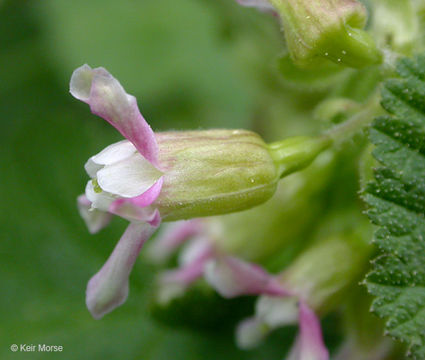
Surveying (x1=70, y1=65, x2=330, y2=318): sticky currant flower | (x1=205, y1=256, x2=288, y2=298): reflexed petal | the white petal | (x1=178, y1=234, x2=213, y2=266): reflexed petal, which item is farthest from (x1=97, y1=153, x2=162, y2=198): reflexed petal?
(x1=178, y1=234, x2=213, y2=266): reflexed petal

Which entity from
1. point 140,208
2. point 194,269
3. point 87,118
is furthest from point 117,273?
point 87,118

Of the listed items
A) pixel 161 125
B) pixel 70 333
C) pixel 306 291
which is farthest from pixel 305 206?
pixel 161 125

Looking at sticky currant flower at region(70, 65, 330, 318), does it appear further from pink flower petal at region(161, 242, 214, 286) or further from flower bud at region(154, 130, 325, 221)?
pink flower petal at region(161, 242, 214, 286)

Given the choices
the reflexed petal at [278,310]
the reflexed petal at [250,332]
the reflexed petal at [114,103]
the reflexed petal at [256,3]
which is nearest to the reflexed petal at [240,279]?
the reflexed petal at [278,310]

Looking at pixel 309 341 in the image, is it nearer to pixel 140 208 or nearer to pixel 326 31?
pixel 140 208

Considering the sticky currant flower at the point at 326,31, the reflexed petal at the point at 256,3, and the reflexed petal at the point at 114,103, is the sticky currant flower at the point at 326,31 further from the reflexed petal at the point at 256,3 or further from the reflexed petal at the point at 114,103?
the reflexed petal at the point at 114,103

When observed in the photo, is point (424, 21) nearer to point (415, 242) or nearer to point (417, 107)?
point (417, 107)
